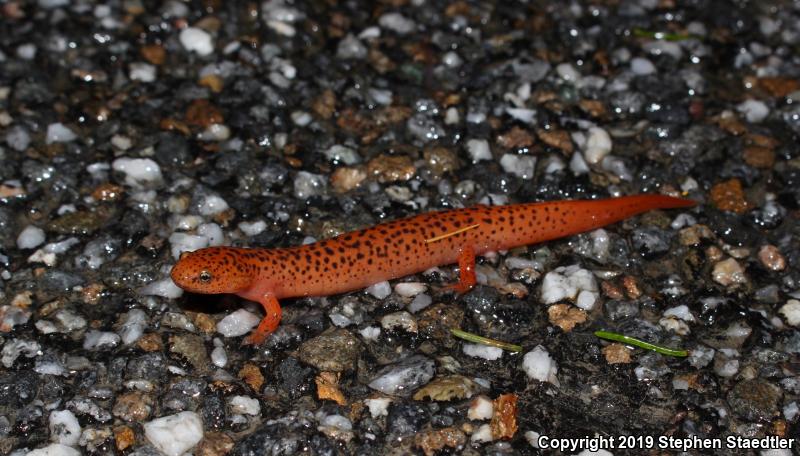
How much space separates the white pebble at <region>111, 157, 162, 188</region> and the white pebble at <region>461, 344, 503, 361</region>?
2943 millimetres

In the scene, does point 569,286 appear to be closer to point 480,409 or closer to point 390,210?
point 480,409

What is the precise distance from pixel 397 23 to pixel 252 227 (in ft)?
9.65

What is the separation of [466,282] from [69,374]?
2.81 metres

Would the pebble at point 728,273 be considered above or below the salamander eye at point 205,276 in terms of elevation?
above

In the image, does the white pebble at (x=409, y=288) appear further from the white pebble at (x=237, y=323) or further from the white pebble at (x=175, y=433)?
the white pebble at (x=175, y=433)

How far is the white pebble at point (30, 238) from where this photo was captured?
A: 6.22 meters

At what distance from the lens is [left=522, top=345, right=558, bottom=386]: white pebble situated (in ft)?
17.8

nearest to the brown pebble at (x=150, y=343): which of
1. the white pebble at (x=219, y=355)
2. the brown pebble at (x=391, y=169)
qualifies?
the white pebble at (x=219, y=355)

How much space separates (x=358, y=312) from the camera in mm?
5945

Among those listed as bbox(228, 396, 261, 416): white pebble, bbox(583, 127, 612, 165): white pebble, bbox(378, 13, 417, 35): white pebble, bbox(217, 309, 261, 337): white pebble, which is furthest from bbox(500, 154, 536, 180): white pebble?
bbox(228, 396, 261, 416): white pebble

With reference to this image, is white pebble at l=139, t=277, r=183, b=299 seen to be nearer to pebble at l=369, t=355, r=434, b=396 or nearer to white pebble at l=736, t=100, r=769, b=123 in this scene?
pebble at l=369, t=355, r=434, b=396

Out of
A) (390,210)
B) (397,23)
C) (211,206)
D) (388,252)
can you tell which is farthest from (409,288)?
(397,23)

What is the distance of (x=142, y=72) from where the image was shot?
25.3 feet

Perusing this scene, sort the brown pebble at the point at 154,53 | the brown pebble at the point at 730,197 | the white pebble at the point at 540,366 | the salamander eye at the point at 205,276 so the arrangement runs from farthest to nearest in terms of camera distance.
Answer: the brown pebble at the point at 154,53 < the brown pebble at the point at 730,197 < the salamander eye at the point at 205,276 < the white pebble at the point at 540,366
